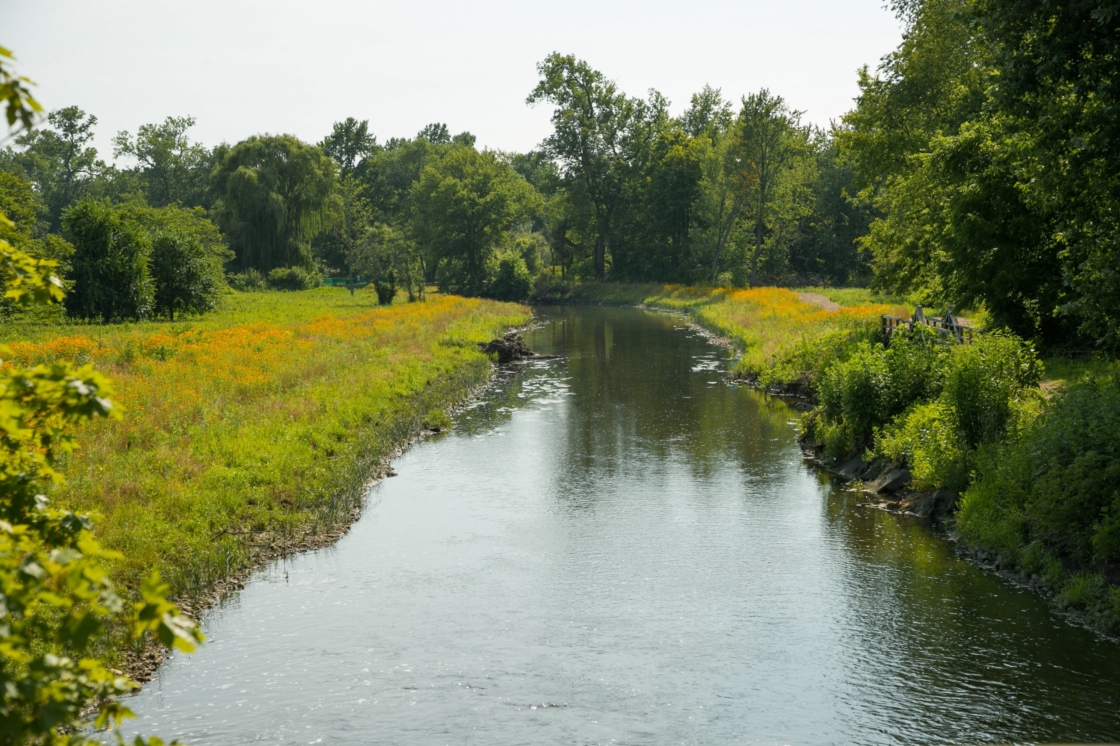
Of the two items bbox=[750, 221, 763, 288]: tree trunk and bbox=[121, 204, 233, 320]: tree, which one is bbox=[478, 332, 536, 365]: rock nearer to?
bbox=[121, 204, 233, 320]: tree

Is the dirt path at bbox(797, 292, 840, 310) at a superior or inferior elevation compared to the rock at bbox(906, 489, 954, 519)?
superior

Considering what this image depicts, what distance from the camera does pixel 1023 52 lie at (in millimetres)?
16109

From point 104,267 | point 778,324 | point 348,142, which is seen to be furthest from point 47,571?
point 348,142

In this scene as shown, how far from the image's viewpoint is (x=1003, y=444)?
18.9m

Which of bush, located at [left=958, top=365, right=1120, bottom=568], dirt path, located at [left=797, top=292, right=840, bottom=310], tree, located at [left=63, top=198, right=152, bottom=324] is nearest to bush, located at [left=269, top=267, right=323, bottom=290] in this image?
tree, located at [left=63, top=198, right=152, bottom=324]

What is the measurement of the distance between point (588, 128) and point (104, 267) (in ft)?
180

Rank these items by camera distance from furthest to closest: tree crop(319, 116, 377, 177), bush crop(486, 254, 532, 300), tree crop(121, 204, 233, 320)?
1. tree crop(319, 116, 377, 177)
2. bush crop(486, 254, 532, 300)
3. tree crop(121, 204, 233, 320)

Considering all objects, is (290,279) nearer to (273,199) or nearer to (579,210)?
(273,199)

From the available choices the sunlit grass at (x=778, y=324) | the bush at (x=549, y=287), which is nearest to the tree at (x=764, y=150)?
the sunlit grass at (x=778, y=324)

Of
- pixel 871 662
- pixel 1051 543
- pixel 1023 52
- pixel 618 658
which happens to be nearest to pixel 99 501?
pixel 618 658

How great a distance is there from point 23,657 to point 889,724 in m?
9.94

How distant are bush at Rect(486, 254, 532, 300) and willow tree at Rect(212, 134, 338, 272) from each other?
660 inches

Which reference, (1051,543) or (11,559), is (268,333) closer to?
(1051,543)

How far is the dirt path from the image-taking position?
57.2 m
